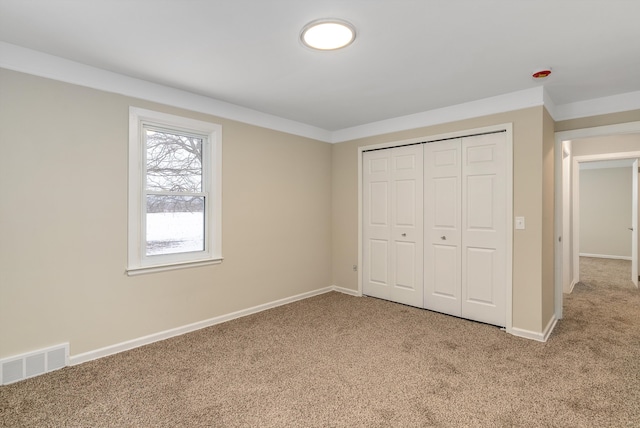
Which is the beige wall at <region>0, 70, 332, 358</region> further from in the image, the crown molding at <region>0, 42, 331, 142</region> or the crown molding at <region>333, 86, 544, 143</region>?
the crown molding at <region>333, 86, 544, 143</region>

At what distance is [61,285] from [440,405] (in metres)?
2.92

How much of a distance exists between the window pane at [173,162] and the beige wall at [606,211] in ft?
31.3

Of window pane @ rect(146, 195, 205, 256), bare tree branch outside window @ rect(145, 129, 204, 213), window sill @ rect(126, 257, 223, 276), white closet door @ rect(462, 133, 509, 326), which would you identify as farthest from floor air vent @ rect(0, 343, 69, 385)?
white closet door @ rect(462, 133, 509, 326)

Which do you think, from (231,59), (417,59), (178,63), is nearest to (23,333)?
(178,63)

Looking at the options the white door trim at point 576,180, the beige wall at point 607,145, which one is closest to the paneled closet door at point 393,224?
the beige wall at point 607,145


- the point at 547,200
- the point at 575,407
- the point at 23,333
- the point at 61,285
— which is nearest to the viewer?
the point at 575,407

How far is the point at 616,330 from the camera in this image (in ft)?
10.8

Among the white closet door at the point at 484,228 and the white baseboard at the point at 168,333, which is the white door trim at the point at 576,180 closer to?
the white closet door at the point at 484,228

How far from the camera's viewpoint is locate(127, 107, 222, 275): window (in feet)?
9.48

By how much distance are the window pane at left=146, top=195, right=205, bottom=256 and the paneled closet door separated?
226 centimetres

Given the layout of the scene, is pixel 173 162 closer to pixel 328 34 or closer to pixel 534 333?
pixel 328 34

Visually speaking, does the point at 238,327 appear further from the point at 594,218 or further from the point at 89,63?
the point at 594,218

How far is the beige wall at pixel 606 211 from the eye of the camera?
304 inches

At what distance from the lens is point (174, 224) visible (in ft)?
10.6
